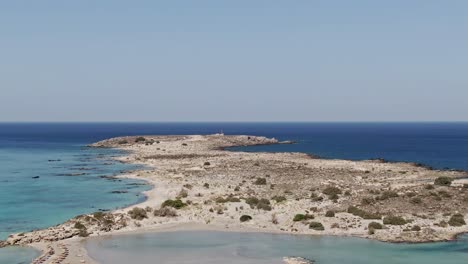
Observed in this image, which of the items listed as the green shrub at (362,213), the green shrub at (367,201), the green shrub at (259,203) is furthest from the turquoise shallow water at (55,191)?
the green shrub at (367,201)

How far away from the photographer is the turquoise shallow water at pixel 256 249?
3453 centimetres

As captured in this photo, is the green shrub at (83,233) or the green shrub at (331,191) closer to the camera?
the green shrub at (83,233)

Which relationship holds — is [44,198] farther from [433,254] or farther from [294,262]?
[433,254]

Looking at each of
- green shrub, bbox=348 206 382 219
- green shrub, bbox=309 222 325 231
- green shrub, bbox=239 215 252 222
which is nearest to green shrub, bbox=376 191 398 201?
green shrub, bbox=348 206 382 219

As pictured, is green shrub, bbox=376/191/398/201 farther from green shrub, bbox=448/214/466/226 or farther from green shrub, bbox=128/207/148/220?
→ green shrub, bbox=128/207/148/220

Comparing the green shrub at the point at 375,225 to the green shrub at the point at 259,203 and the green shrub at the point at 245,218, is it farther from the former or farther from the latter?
the green shrub at the point at 259,203

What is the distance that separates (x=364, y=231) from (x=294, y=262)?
34.6ft

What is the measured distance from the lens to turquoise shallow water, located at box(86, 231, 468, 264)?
1359 inches

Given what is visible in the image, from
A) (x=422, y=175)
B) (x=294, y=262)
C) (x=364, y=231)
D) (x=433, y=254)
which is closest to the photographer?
(x=294, y=262)

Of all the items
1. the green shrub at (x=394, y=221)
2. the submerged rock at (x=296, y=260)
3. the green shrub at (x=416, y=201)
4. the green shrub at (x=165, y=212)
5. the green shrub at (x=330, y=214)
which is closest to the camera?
the submerged rock at (x=296, y=260)

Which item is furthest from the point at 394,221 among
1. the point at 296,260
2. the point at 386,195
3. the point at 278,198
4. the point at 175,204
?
the point at 175,204

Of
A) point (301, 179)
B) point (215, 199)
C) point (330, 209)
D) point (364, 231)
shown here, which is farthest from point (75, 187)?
point (364, 231)

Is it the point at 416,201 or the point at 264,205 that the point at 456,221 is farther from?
the point at 264,205

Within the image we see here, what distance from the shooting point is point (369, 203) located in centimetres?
5172
